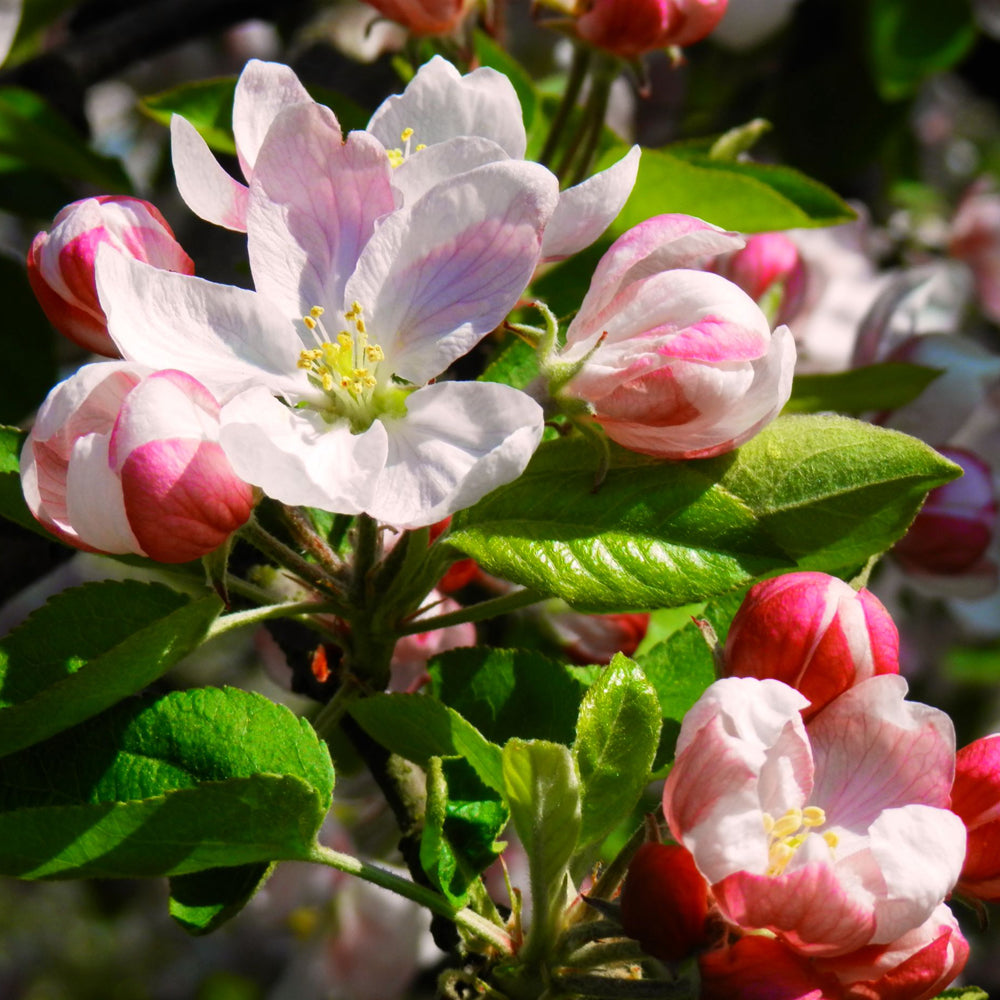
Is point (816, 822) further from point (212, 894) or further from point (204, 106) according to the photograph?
point (204, 106)

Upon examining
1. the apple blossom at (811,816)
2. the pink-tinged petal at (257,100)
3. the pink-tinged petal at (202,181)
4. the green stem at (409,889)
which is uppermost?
the pink-tinged petal at (257,100)

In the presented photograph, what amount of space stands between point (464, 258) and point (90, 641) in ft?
1.17

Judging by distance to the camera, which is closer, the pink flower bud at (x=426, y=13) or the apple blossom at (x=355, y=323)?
the apple blossom at (x=355, y=323)

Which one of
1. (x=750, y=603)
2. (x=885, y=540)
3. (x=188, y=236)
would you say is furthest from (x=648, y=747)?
(x=188, y=236)

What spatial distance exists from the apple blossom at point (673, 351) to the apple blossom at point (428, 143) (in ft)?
0.16

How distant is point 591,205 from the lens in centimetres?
89

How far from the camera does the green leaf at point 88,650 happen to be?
790 millimetres

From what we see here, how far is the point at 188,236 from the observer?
2.06 m

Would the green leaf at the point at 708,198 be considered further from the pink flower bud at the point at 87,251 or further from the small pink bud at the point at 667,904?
the small pink bud at the point at 667,904

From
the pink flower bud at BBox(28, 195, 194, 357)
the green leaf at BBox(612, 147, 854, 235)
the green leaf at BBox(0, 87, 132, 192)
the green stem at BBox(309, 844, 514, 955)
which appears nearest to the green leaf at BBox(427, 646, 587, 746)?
the green stem at BBox(309, 844, 514, 955)

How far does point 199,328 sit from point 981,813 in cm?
58

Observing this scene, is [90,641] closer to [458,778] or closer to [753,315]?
[458,778]

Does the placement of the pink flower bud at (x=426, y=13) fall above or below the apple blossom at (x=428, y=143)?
below

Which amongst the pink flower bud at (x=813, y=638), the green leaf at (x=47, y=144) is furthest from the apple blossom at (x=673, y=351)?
the green leaf at (x=47, y=144)
